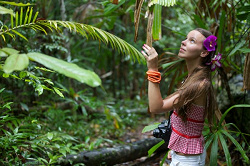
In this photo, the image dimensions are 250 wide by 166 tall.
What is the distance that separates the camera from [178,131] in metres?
1.88

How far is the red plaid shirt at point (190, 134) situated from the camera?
71.7 inches

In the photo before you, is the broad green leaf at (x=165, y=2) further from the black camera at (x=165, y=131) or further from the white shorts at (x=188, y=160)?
the white shorts at (x=188, y=160)

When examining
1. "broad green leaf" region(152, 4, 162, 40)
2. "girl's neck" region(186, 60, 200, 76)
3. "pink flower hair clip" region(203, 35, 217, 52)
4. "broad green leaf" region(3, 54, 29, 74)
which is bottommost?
"girl's neck" region(186, 60, 200, 76)

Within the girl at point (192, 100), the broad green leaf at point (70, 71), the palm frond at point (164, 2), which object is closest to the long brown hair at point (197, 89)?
the girl at point (192, 100)

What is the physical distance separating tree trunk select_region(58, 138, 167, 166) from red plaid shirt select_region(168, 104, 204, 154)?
1351mm

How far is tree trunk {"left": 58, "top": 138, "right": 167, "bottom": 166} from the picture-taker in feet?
9.46

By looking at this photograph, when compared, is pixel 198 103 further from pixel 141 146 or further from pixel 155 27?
pixel 141 146

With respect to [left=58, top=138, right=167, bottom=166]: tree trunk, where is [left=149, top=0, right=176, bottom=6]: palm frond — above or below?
above

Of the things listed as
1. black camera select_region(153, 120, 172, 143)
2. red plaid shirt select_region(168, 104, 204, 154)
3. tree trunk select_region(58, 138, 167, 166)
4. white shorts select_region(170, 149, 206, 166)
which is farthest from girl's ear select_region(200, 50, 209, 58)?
tree trunk select_region(58, 138, 167, 166)

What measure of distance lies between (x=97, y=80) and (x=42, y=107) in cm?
360

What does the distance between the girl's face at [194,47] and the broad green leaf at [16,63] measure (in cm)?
116

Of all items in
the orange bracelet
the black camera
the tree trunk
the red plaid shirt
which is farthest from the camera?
the tree trunk

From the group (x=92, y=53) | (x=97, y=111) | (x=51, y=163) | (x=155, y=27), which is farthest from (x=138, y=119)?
(x=155, y=27)

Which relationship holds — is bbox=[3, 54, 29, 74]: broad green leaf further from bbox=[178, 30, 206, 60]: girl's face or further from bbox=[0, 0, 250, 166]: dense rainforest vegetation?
bbox=[178, 30, 206, 60]: girl's face
